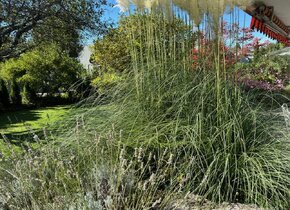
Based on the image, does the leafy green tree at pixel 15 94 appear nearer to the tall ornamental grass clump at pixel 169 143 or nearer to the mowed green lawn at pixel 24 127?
the mowed green lawn at pixel 24 127

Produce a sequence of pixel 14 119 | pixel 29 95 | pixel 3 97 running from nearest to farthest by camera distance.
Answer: pixel 14 119, pixel 3 97, pixel 29 95

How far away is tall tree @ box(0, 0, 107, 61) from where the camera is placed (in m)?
5.59

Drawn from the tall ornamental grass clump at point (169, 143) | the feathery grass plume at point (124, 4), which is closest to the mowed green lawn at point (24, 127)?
the tall ornamental grass clump at point (169, 143)

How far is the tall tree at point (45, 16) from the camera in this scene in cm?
559

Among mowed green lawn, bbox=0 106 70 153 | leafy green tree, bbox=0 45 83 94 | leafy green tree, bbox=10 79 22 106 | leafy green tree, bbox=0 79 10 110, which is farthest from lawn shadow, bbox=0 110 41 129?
leafy green tree, bbox=0 45 83 94

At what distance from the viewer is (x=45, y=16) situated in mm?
5742

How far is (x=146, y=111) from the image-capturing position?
259 cm

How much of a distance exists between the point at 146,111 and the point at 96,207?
106 cm

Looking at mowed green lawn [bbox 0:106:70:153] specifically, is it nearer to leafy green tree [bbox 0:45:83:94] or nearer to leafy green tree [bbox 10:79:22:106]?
leafy green tree [bbox 10:79:22:106]

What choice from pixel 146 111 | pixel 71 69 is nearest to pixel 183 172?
pixel 146 111

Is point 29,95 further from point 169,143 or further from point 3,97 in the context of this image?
point 169,143

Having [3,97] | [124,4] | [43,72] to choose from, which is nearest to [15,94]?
[3,97]

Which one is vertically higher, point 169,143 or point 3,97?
point 3,97

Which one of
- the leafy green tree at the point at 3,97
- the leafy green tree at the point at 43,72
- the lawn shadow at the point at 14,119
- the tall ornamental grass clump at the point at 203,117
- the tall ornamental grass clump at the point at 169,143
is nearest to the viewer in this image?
the tall ornamental grass clump at the point at 169,143
